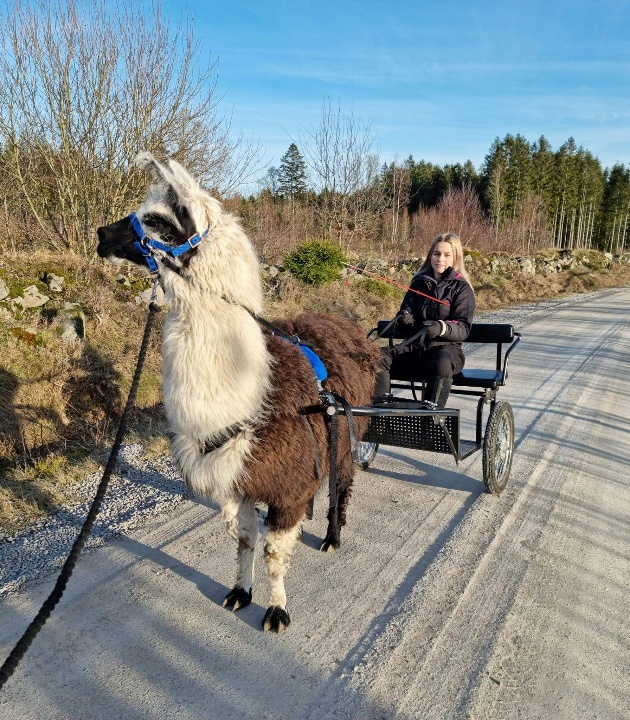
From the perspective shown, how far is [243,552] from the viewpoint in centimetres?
301

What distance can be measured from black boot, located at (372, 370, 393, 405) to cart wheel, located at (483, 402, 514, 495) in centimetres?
85

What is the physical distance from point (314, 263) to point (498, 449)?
9.50 meters

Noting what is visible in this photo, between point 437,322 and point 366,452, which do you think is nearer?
point 437,322

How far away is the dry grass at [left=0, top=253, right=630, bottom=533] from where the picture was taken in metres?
4.52

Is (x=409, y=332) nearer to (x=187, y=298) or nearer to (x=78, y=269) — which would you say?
(x=187, y=298)

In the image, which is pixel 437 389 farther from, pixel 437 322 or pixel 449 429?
pixel 437 322

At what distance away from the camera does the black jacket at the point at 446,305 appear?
4.64 m

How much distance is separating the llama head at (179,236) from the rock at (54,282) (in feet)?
21.0

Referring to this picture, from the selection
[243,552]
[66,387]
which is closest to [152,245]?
[243,552]

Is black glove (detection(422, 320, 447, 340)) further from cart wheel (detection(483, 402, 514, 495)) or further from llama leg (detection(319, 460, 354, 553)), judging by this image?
llama leg (detection(319, 460, 354, 553))

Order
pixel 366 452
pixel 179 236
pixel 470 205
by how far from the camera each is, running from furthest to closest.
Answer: pixel 470 205 → pixel 366 452 → pixel 179 236

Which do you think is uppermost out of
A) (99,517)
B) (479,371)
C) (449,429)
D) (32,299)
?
(32,299)

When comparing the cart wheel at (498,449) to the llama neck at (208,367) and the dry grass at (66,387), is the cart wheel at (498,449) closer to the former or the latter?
the llama neck at (208,367)

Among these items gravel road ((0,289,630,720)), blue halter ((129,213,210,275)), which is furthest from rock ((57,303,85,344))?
blue halter ((129,213,210,275))
